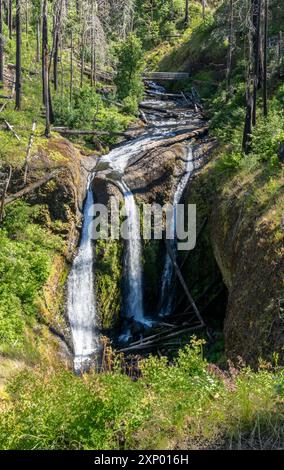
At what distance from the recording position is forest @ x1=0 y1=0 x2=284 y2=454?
5113 mm

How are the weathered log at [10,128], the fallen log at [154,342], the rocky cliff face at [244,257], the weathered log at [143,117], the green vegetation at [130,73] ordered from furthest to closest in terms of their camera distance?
the green vegetation at [130,73] → the weathered log at [143,117] → the weathered log at [10,128] → the fallen log at [154,342] → the rocky cliff face at [244,257]

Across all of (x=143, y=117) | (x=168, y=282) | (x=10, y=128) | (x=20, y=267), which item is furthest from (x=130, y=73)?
(x=20, y=267)

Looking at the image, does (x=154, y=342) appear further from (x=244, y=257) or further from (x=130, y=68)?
(x=130, y=68)

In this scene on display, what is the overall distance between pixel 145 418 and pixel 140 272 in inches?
462

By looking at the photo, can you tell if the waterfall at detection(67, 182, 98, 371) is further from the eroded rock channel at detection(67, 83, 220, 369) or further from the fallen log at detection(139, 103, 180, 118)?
the fallen log at detection(139, 103, 180, 118)

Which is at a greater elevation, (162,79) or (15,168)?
(162,79)

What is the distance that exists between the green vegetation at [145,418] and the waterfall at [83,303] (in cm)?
904

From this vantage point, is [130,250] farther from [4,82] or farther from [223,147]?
[4,82]

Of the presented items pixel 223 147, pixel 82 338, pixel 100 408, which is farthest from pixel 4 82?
pixel 100 408

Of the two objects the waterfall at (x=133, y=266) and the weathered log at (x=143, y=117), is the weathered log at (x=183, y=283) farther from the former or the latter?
the weathered log at (x=143, y=117)

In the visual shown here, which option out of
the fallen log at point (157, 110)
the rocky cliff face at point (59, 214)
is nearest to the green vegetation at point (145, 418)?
the rocky cliff face at point (59, 214)

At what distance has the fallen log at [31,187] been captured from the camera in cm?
1609
